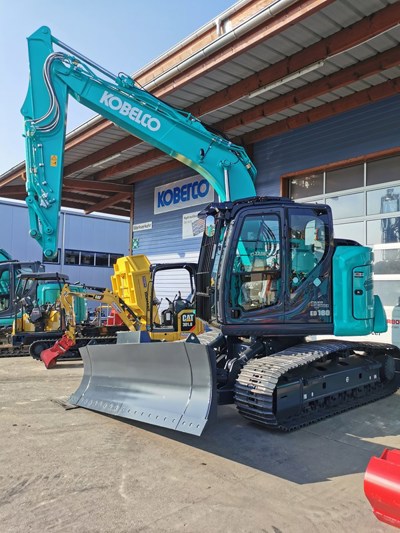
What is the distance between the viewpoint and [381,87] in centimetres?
920

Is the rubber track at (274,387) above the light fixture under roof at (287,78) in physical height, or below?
below

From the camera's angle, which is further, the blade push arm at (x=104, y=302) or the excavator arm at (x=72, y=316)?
the blade push arm at (x=104, y=302)

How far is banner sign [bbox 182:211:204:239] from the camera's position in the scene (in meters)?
14.0

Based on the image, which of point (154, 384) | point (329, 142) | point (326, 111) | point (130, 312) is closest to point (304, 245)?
point (154, 384)

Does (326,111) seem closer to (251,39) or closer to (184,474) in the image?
(251,39)

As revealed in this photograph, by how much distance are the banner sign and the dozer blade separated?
26.5 ft

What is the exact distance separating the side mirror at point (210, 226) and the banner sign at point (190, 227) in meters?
7.50

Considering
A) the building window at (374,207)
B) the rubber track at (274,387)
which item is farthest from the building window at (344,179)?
the rubber track at (274,387)

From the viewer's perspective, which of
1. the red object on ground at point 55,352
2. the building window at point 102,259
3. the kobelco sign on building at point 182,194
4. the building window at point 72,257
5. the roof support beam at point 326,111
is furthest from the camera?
the building window at point 102,259

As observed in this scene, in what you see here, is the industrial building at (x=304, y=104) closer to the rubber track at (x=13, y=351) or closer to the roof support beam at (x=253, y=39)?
the roof support beam at (x=253, y=39)

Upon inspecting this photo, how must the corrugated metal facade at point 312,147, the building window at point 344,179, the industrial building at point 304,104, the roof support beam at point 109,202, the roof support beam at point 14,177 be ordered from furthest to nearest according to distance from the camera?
the roof support beam at point 109,202 → the roof support beam at point 14,177 → the building window at point 344,179 → the corrugated metal facade at point 312,147 → the industrial building at point 304,104

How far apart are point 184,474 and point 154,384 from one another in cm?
134

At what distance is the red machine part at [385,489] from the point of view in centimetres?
248

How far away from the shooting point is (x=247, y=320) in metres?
5.68
